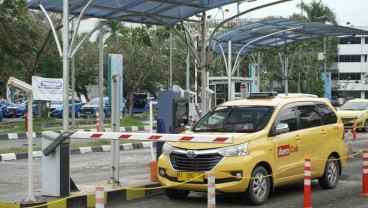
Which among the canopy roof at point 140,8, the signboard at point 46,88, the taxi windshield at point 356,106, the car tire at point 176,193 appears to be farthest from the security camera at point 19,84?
the taxi windshield at point 356,106

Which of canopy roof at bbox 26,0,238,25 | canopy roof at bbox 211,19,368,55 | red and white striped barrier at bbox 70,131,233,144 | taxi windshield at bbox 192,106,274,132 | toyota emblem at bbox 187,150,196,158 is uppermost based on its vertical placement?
canopy roof at bbox 211,19,368,55

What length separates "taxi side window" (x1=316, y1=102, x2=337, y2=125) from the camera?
11.6 meters

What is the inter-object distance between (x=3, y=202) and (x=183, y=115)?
178 inches

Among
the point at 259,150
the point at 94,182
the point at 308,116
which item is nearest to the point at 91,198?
the point at 94,182

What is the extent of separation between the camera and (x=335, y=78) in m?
82.8

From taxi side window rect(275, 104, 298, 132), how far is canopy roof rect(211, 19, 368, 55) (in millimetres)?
8898

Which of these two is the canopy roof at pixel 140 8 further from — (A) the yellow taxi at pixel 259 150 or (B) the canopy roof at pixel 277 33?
(B) the canopy roof at pixel 277 33

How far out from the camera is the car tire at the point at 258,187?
9.43 metres

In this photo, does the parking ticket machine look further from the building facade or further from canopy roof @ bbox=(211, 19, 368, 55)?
the building facade

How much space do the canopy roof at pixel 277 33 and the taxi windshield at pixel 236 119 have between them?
881 centimetres

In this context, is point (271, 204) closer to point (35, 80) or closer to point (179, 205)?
point (179, 205)

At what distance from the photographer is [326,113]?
11789 millimetres

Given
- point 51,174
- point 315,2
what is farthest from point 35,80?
point 315,2

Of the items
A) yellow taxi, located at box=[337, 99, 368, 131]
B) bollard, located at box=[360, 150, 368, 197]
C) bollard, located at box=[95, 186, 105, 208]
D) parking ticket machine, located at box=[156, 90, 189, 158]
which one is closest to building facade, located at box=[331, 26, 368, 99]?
yellow taxi, located at box=[337, 99, 368, 131]
